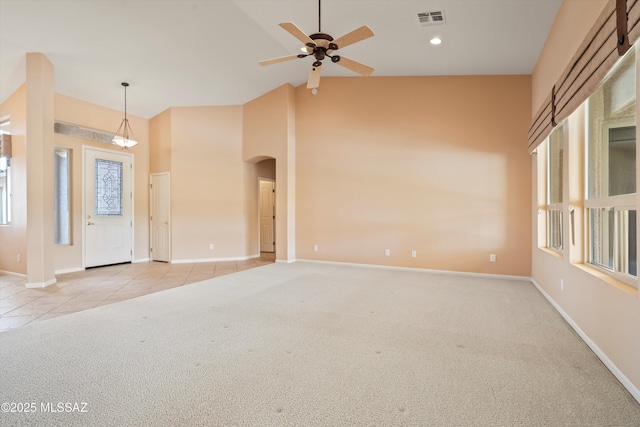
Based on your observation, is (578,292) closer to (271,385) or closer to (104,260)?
(271,385)

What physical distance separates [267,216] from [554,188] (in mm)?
6877

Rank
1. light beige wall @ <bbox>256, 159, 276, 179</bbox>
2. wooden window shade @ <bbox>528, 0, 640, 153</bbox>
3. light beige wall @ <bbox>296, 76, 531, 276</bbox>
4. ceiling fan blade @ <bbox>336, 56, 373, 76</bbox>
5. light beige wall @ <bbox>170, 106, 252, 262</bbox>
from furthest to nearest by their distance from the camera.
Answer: light beige wall @ <bbox>256, 159, 276, 179</bbox> < light beige wall @ <bbox>170, 106, 252, 262</bbox> < light beige wall @ <bbox>296, 76, 531, 276</bbox> < ceiling fan blade @ <bbox>336, 56, 373, 76</bbox> < wooden window shade @ <bbox>528, 0, 640, 153</bbox>

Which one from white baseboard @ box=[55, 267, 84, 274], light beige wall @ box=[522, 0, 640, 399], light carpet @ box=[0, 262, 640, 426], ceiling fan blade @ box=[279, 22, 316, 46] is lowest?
light carpet @ box=[0, 262, 640, 426]

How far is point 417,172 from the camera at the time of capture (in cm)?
597

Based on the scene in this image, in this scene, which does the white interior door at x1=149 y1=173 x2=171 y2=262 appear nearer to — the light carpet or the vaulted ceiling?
the vaulted ceiling

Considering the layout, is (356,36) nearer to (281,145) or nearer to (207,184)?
(281,145)

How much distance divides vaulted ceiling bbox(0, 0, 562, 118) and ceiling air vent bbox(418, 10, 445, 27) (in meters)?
0.06

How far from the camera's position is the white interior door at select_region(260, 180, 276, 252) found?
9.29 meters

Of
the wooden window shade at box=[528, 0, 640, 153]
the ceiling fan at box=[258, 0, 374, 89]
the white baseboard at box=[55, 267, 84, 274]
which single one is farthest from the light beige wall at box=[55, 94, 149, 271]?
the wooden window shade at box=[528, 0, 640, 153]

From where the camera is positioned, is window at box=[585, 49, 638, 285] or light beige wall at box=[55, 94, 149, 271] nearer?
window at box=[585, 49, 638, 285]

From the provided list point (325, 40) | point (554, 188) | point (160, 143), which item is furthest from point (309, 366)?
point (160, 143)

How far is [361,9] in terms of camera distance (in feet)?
13.2

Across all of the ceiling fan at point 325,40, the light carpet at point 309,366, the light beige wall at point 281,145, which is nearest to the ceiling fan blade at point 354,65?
the ceiling fan at point 325,40

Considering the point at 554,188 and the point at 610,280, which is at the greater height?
the point at 554,188
